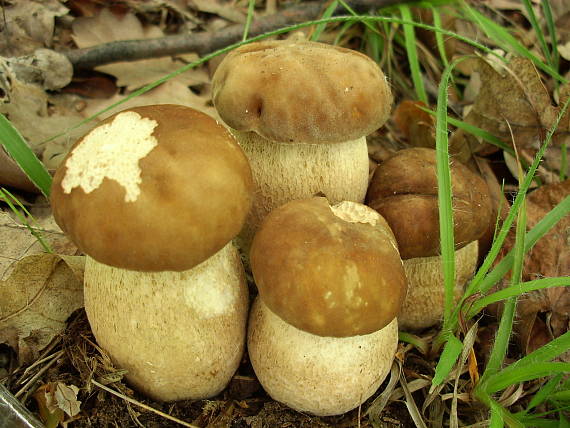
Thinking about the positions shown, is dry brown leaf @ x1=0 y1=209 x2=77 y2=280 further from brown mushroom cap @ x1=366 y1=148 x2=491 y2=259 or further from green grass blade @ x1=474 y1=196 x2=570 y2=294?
green grass blade @ x1=474 y1=196 x2=570 y2=294

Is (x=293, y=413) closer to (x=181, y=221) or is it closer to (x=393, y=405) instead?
(x=393, y=405)

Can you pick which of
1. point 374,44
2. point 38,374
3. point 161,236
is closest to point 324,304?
point 161,236

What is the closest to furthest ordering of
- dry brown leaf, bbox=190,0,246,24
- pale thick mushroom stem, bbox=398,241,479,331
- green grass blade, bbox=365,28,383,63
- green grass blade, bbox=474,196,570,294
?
green grass blade, bbox=474,196,570,294 → pale thick mushroom stem, bbox=398,241,479,331 → green grass blade, bbox=365,28,383,63 → dry brown leaf, bbox=190,0,246,24

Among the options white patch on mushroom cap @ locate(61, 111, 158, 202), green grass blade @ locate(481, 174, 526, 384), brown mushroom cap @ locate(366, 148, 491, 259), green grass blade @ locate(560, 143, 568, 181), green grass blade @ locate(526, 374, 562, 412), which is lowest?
green grass blade @ locate(560, 143, 568, 181)

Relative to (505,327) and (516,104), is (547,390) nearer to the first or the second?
(505,327)

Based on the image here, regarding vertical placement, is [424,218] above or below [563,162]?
above

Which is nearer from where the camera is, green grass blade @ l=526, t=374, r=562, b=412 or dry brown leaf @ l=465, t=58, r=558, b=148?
green grass blade @ l=526, t=374, r=562, b=412

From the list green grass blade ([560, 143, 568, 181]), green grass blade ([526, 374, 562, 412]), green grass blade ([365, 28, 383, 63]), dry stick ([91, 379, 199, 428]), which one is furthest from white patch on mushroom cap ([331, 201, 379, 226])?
green grass blade ([365, 28, 383, 63])
